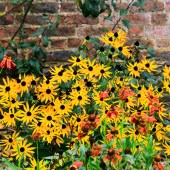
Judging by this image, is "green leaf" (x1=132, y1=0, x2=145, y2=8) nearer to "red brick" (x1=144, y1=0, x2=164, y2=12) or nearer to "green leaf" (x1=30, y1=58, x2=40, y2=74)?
"red brick" (x1=144, y1=0, x2=164, y2=12)

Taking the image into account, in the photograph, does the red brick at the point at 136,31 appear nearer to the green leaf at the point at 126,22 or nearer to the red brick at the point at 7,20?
the green leaf at the point at 126,22

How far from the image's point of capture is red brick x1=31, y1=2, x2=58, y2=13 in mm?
3561

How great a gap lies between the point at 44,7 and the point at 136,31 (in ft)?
2.06

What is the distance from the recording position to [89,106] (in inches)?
123

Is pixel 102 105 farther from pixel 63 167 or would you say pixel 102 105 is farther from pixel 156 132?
pixel 63 167

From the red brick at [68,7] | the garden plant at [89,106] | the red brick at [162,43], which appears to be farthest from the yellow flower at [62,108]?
the red brick at [162,43]

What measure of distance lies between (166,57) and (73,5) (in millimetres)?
710

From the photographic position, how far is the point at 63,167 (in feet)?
7.48

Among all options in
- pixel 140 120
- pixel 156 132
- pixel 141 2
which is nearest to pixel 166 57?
pixel 141 2

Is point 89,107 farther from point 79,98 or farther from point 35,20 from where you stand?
point 35,20

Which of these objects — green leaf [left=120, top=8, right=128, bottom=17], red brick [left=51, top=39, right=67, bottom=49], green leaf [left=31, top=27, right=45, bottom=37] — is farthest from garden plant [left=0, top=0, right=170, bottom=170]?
green leaf [left=31, top=27, right=45, bottom=37]

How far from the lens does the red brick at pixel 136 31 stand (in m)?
3.61

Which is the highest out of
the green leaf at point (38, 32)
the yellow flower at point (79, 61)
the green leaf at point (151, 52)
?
the green leaf at point (38, 32)

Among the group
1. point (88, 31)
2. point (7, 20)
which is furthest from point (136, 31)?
point (7, 20)
